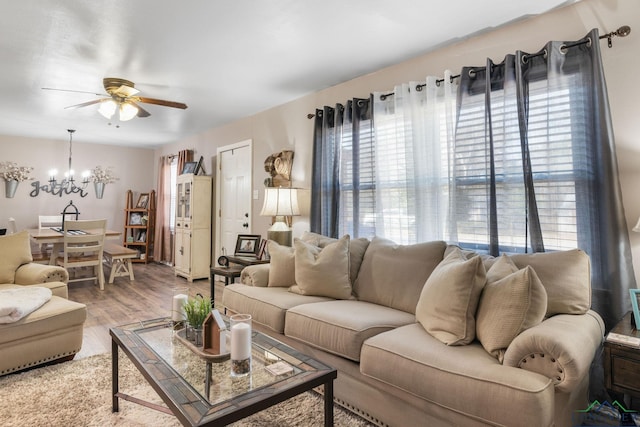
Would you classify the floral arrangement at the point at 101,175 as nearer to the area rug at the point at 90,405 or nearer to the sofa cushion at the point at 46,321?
the sofa cushion at the point at 46,321

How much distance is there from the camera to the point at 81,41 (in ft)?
8.73

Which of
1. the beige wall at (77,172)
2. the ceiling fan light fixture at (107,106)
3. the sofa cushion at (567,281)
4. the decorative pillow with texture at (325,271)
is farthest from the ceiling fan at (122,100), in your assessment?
the beige wall at (77,172)

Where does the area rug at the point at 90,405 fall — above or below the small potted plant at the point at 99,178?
below

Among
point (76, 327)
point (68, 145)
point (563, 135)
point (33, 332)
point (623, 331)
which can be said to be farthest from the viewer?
point (68, 145)

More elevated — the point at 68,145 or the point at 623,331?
the point at 68,145

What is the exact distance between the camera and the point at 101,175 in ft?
22.6

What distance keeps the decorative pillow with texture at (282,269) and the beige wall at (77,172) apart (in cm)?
510

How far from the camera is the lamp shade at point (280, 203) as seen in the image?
11.8 feet

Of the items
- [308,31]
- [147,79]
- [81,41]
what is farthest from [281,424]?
[147,79]

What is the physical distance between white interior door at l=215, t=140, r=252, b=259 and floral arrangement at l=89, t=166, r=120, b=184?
2873 millimetres

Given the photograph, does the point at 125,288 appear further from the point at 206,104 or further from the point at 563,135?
the point at 563,135

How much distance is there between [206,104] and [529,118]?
11.3 ft

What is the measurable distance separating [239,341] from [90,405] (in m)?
1.25

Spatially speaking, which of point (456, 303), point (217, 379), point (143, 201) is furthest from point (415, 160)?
point (143, 201)
